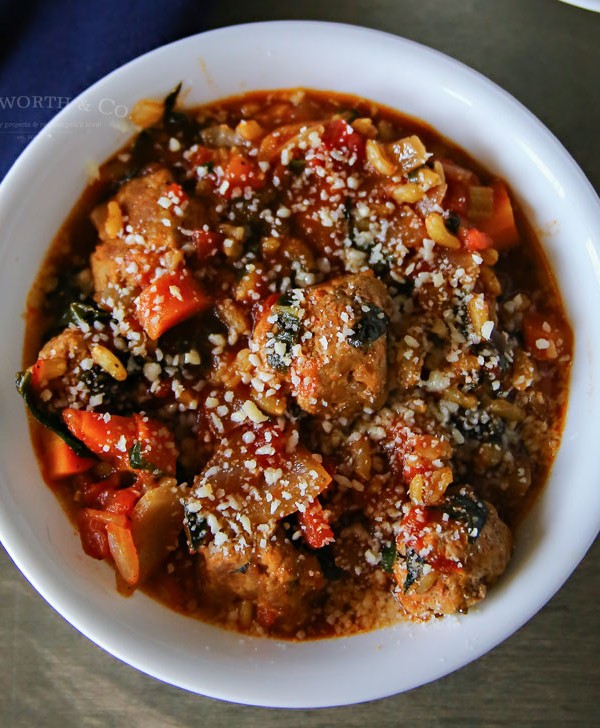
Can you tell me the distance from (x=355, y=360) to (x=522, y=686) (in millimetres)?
1678

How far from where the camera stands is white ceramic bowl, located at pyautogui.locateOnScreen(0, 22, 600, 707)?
2529 mm

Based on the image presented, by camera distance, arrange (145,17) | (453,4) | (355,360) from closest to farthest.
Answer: (355,360), (145,17), (453,4)

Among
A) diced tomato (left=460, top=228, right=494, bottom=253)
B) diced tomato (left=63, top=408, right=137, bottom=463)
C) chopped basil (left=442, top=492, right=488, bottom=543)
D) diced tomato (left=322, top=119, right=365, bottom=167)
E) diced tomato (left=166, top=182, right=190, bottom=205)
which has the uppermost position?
diced tomato (left=322, top=119, right=365, bottom=167)

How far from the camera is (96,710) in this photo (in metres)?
3.16

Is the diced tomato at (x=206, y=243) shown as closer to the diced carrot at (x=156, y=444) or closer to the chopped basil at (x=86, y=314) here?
the chopped basil at (x=86, y=314)

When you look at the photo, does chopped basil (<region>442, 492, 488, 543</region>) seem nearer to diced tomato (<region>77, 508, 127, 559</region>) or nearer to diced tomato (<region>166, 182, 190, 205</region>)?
diced tomato (<region>77, 508, 127, 559</region>)

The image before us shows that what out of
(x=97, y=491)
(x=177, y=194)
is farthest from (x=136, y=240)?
(x=97, y=491)

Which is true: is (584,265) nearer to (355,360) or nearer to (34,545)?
(355,360)

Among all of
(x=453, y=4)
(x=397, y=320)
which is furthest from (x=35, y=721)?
(x=453, y=4)

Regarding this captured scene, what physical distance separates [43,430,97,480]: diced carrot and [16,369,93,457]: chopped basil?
2cm

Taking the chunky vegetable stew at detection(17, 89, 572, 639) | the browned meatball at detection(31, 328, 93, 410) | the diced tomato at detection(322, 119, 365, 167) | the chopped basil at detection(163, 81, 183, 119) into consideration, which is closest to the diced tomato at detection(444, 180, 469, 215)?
the chunky vegetable stew at detection(17, 89, 572, 639)

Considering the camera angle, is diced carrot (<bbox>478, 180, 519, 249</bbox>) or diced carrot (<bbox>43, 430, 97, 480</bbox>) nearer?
diced carrot (<bbox>43, 430, 97, 480</bbox>)

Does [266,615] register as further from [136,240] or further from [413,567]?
[136,240]

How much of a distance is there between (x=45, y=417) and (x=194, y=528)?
62 cm
